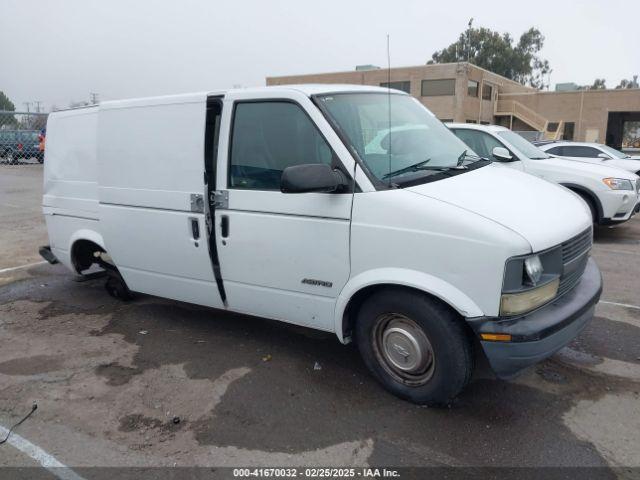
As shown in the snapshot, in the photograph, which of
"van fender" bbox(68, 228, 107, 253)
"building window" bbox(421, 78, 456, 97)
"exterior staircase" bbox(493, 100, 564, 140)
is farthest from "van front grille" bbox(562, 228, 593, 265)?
"exterior staircase" bbox(493, 100, 564, 140)

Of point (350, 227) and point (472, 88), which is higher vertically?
point (472, 88)

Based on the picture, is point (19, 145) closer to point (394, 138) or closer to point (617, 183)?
point (617, 183)

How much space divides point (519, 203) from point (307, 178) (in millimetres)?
1365

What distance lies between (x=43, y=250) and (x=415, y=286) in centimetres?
464

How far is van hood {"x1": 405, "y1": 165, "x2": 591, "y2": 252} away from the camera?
123 inches

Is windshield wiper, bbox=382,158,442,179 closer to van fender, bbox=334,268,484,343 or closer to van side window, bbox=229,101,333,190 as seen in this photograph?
van side window, bbox=229,101,333,190

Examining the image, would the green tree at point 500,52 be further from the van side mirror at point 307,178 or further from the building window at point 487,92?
the van side mirror at point 307,178

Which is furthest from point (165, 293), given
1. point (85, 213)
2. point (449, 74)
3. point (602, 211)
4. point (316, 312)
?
point (449, 74)

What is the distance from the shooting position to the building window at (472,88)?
131 feet

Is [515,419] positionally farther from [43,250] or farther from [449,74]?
[449,74]

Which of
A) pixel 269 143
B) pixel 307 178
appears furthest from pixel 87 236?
pixel 307 178

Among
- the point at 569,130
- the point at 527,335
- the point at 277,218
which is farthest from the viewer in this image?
the point at 569,130

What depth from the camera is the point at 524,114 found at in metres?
44.2

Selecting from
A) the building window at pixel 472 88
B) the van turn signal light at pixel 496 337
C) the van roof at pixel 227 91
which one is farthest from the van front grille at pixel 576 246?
the building window at pixel 472 88
